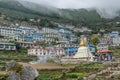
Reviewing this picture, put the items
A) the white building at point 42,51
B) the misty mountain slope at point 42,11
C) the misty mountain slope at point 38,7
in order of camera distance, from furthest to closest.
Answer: the misty mountain slope at point 38,7 → the misty mountain slope at point 42,11 → the white building at point 42,51

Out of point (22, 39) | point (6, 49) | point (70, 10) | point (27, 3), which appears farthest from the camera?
point (70, 10)

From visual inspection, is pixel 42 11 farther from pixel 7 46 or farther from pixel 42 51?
pixel 7 46

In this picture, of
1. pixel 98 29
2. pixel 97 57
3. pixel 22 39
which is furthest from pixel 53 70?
pixel 98 29

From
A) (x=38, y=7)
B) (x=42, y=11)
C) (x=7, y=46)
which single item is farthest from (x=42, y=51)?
(x=38, y=7)

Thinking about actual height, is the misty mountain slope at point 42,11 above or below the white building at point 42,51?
above

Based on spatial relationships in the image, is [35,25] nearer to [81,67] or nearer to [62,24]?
[62,24]

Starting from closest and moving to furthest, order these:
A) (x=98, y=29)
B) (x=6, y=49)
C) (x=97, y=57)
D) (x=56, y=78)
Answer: (x=56, y=78) → (x=97, y=57) → (x=6, y=49) → (x=98, y=29)

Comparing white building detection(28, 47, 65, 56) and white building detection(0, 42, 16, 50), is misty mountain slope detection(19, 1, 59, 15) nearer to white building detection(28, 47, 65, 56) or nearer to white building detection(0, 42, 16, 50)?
white building detection(28, 47, 65, 56)

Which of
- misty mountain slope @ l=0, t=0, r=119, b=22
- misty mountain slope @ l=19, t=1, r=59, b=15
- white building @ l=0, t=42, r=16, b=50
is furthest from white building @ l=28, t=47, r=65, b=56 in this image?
misty mountain slope @ l=19, t=1, r=59, b=15

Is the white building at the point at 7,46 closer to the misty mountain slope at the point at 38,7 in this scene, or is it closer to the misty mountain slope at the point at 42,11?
the misty mountain slope at the point at 42,11

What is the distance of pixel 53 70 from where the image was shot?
154ft

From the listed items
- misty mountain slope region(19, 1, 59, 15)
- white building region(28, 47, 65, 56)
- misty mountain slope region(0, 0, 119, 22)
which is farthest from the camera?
misty mountain slope region(19, 1, 59, 15)

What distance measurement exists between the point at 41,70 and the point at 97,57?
19.0m

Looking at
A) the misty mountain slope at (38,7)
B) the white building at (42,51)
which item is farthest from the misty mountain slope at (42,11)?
the white building at (42,51)
